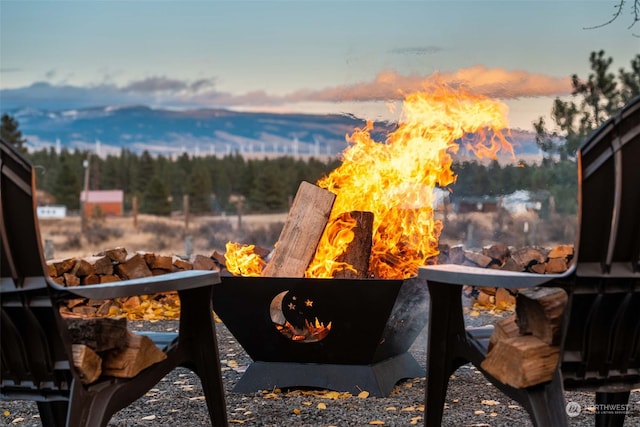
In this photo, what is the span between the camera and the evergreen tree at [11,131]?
19734 millimetres

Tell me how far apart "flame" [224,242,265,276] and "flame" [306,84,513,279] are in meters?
0.35

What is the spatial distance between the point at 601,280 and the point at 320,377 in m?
1.91

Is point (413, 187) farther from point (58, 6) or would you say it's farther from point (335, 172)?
point (58, 6)

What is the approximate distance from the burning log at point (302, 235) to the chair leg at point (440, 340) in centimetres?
133

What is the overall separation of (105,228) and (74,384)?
52.8ft

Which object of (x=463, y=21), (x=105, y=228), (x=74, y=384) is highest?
(x=463, y=21)

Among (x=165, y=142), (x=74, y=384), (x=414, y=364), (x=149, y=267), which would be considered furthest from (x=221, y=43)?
(x=74, y=384)

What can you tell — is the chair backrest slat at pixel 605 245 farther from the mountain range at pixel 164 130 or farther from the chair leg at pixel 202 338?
the mountain range at pixel 164 130

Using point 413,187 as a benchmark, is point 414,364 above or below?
below

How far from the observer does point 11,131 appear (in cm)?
2002

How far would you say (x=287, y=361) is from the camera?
3861 millimetres

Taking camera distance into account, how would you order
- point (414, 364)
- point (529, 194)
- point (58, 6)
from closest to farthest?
point (414, 364), point (529, 194), point (58, 6)

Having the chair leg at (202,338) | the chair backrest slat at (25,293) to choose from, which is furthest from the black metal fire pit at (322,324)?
the chair backrest slat at (25,293)

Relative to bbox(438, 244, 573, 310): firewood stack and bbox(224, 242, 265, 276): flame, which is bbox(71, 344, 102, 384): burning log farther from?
bbox(438, 244, 573, 310): firewood stack
